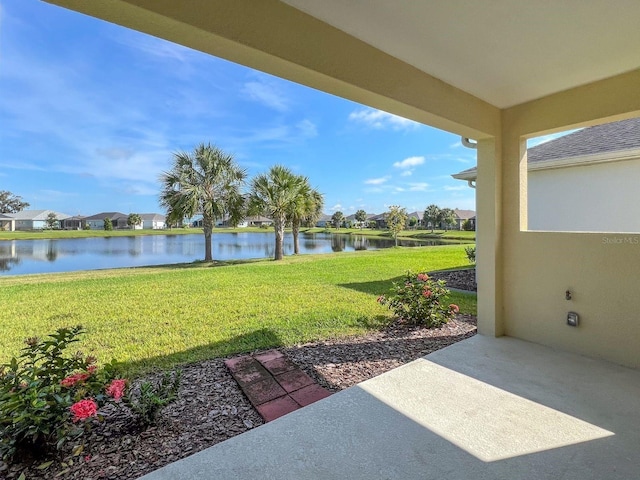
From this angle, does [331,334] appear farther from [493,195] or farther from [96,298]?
[96,298]

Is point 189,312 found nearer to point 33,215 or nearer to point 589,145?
point 589,145

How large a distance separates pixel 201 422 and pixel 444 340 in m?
2.63

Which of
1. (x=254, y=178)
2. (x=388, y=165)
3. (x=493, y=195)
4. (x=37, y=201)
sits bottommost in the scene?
(x=493, y=195)

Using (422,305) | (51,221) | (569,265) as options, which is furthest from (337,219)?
(569,265)

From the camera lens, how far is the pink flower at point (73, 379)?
1634 millimetres

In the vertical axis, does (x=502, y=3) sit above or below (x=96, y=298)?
above

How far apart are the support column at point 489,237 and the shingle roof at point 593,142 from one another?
3.38m

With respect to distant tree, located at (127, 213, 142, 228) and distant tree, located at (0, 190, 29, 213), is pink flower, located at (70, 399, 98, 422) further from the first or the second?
distant tree, located at (127, 213, 142, 228)

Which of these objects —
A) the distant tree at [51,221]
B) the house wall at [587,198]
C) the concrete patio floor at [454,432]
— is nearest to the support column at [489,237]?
the concrete patio floor at [454,432]

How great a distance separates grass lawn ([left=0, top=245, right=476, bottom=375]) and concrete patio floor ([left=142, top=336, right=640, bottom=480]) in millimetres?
1424

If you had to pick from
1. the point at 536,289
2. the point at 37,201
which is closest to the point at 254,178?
the point at 37,201

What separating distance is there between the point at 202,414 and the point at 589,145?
738 centimetres

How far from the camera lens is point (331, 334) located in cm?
355

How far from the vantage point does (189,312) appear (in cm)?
461
